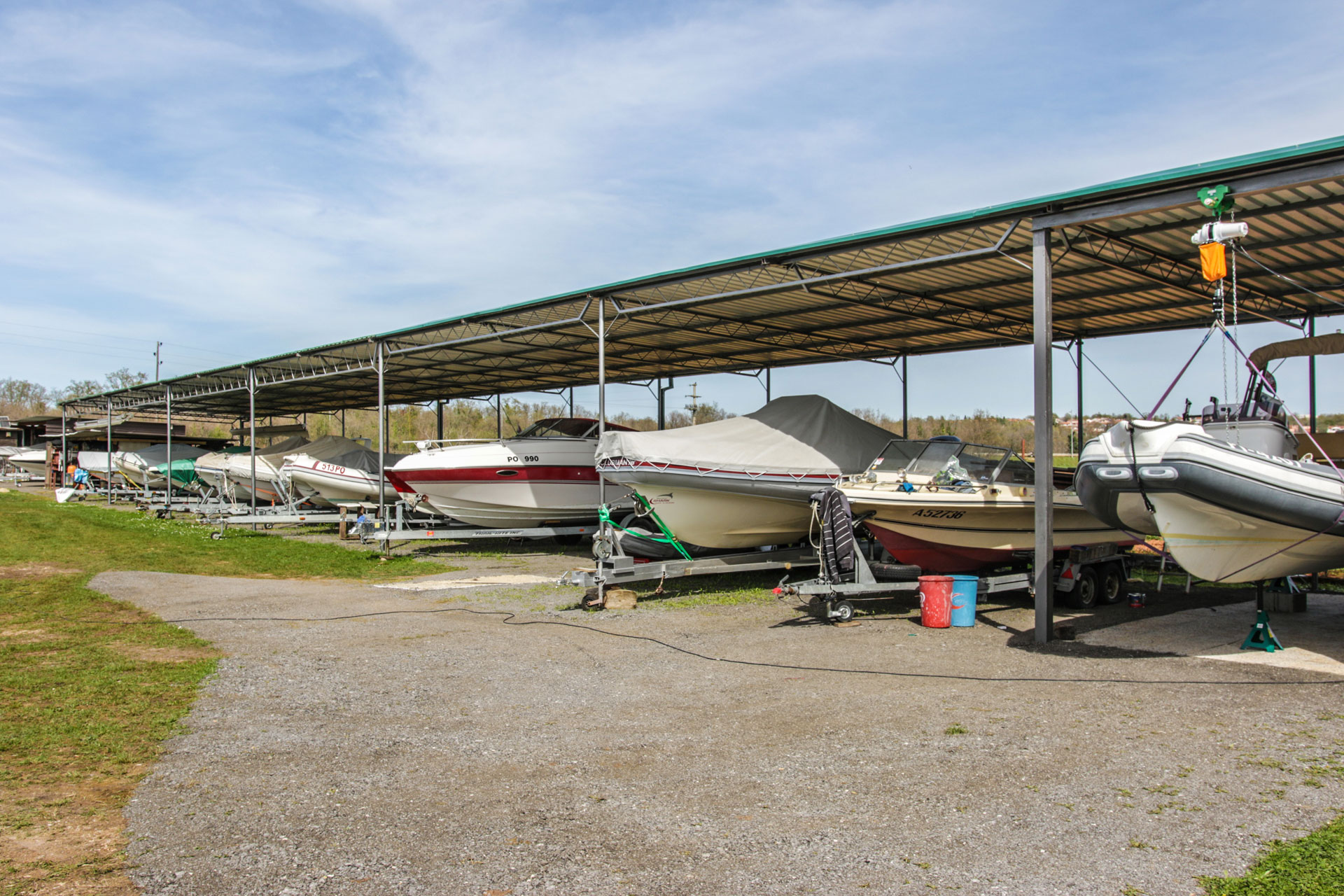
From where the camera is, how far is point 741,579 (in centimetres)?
1334

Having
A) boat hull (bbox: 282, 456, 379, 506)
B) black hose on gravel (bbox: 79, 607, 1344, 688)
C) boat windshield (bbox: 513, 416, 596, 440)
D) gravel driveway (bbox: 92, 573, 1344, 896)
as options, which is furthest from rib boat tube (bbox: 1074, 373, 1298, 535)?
boat hull (bbox: 282, 456, 379, 506)

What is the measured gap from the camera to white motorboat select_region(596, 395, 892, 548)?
11266 millimetres

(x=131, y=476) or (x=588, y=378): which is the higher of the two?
(x=588, y=378)

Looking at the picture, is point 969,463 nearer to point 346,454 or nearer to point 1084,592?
point 1084,592

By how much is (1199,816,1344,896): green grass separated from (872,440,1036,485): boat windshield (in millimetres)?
6980

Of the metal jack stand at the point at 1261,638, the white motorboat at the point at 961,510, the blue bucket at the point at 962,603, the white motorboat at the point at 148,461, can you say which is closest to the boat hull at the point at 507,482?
the white motorboat at the point at 961,510

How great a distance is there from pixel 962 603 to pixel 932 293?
5515mm

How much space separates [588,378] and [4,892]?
21.5 m

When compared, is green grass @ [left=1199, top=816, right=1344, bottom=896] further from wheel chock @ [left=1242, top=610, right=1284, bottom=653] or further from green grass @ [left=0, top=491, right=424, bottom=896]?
wheel chock @ [left=1242, top=610, right=1284, bottom=653]

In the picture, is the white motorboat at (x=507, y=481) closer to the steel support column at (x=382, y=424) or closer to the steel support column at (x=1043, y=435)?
the steel support column at (x=382, y=424)

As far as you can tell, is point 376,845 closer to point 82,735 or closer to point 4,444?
point 82,735

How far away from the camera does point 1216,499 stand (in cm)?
703

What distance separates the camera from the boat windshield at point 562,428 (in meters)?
17.5

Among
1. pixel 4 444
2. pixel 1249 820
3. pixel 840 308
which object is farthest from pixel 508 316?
pixel 4 444
